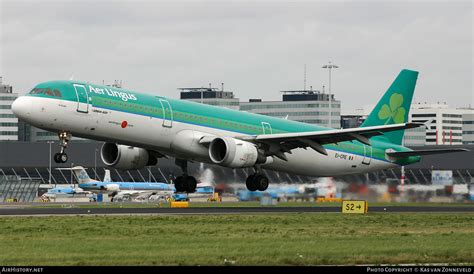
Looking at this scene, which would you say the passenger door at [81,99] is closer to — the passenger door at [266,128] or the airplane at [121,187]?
the passenger door at [266,128]

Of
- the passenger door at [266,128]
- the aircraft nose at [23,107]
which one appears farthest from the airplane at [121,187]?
the aircraft nose at [23,107]

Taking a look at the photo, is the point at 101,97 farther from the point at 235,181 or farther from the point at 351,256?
the point at 351,256

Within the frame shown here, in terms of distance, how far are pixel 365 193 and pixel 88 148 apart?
9112 cm

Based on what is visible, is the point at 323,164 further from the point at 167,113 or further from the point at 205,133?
the point at 167,113

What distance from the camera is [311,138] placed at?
2282 inches

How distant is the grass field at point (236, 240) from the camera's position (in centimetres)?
2947

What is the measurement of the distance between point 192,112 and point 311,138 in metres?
7.55

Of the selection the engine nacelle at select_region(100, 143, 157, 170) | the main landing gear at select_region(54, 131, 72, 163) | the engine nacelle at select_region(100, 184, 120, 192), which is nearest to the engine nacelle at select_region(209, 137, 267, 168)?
the engine nacelle at select_region(100, 143, 157, 170)

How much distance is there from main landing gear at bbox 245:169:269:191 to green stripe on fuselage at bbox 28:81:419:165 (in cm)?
260

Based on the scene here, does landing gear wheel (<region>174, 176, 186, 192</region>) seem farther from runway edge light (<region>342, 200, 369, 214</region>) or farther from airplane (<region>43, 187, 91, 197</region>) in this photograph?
airplane (<region>43, 187, 91, 197</region>)

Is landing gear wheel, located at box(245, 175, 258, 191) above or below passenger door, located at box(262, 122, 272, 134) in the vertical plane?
below

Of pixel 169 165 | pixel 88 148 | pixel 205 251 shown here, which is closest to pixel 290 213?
pixel 205 251

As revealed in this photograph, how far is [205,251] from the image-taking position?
104 feet

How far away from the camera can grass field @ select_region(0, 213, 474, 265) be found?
96.7 feet
